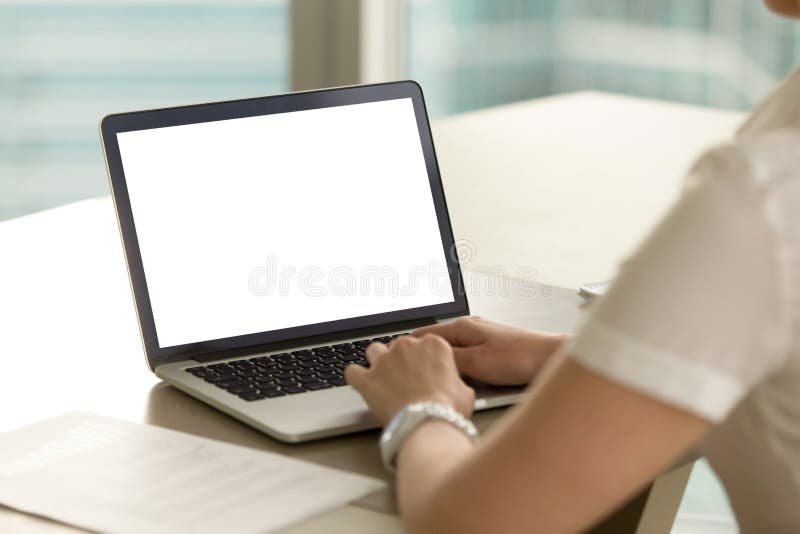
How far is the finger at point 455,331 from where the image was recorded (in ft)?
3.57

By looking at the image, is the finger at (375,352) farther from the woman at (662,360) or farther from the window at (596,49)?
the window at (596,49)

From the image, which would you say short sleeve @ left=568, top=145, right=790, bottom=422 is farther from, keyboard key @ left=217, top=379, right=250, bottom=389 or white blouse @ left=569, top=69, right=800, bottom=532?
keyboard key @ left=217, top=379, right=250, bottom=389

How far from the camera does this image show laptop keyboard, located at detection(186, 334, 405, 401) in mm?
1051

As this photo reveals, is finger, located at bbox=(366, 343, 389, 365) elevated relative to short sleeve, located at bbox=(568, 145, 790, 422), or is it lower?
lower

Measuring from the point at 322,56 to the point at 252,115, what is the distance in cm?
269

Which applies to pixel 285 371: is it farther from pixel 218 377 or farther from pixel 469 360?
pixel 469 360

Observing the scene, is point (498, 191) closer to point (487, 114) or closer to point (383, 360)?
point (487, 114)

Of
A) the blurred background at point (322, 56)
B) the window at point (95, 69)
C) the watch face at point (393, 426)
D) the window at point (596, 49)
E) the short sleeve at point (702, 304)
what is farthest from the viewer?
the window at point (95, 69)

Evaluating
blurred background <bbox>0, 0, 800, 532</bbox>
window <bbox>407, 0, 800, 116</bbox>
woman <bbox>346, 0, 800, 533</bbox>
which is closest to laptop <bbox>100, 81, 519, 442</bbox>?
woman <bbox>346, 0, 800, 533</bbox>

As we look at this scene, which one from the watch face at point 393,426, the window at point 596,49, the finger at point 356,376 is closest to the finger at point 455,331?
the finger at point 356,376

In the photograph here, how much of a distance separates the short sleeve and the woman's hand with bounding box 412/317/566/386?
14.7 inches

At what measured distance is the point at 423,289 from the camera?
4.04 ft

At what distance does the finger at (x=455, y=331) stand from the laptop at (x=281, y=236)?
0.05m

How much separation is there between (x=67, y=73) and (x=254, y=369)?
2892 mm
